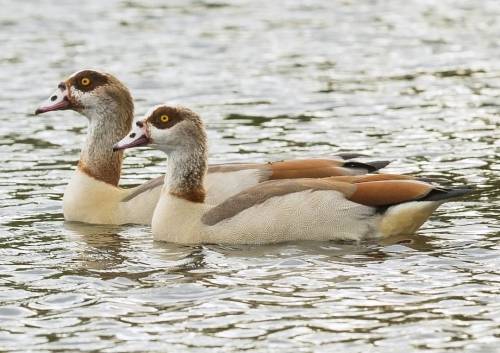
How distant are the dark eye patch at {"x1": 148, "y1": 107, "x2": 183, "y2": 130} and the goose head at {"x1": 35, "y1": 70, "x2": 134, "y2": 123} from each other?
62.9 inches

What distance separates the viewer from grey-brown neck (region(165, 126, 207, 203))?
1408 cm

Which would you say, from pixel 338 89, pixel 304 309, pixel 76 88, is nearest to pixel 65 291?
pixel 304 309

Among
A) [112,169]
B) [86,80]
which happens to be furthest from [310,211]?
[86,80]

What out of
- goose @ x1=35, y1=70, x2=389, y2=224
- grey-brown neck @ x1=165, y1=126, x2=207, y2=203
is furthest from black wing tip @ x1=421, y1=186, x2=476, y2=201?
grey-brown neck @ x1=165, y1=126, x2=207, y2=203

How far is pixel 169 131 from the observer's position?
553 inches

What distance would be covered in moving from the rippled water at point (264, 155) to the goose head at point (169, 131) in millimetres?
972

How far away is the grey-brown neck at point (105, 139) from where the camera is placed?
15.5 meters

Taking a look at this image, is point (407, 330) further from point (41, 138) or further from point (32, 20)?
point (32, 20)

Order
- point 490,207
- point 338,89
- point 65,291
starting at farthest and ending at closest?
point 338,89 → point 490,207 → point 65,291

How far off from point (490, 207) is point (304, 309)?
14.2 feet

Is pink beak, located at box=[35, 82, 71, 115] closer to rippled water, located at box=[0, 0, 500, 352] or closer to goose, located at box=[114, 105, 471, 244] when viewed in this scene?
rippled water, located at box=[0, 0, 500, 352]

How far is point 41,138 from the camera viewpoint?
19125 mm

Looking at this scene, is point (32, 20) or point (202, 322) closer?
point (202, 322)

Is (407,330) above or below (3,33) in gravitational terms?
below
